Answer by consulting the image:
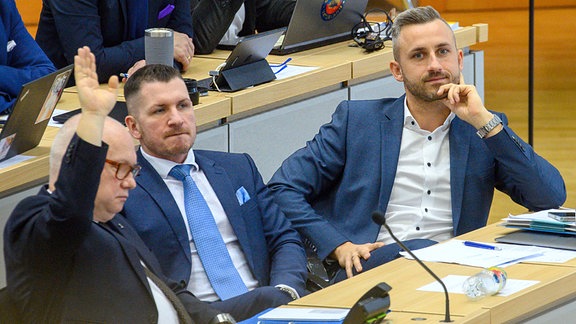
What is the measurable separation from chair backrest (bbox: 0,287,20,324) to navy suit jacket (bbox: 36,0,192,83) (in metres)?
2.10

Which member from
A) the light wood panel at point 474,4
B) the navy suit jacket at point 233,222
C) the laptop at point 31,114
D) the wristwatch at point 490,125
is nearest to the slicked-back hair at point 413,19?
the wristwatch at point 490,125

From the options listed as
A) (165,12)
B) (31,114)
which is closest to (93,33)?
(165,12)

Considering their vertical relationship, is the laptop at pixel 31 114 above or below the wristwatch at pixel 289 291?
above

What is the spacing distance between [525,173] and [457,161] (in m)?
0.23

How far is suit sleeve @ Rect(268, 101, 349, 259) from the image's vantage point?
378cm

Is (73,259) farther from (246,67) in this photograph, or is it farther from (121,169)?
(246,67)

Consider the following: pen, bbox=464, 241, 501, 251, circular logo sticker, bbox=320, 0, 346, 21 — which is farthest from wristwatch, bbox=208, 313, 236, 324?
circular logo sticker, bbox=320, 0, 346, 21

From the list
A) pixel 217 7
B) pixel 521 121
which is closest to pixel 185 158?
pixel 217 7

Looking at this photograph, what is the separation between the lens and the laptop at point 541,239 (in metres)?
3.34

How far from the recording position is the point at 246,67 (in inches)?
188

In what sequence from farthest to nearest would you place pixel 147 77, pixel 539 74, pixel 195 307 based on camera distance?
pixel 539 74 → pixel 147 77 → pixel 195 307

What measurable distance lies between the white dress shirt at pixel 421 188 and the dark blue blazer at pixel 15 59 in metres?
1.42

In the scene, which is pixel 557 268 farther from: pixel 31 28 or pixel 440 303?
pixel 31 28

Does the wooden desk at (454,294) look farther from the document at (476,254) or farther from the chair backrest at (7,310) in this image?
the chair backrest at (7,310)
